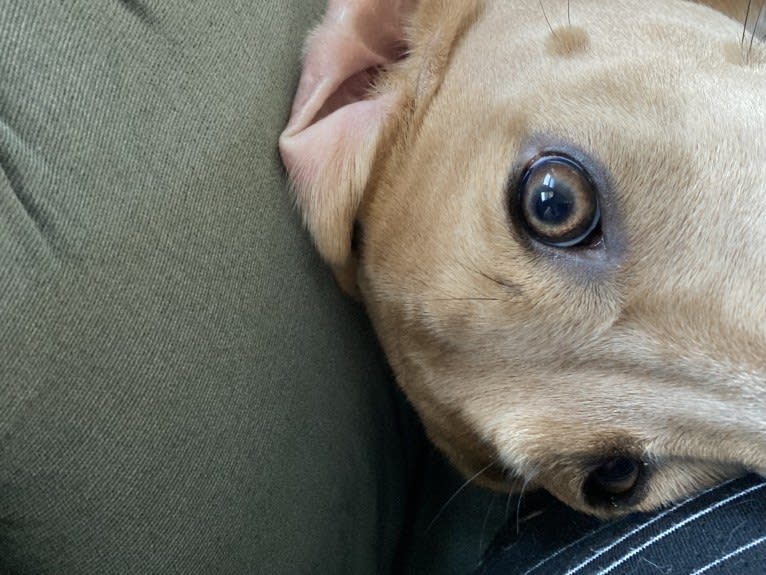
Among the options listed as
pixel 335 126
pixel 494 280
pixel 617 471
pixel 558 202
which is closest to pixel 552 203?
pixel 558 202

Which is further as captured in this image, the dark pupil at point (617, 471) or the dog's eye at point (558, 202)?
the dark pupil at point (617, 471)

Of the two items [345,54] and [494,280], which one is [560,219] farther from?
[345,54]

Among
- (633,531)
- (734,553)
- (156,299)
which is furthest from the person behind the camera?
(633,531)

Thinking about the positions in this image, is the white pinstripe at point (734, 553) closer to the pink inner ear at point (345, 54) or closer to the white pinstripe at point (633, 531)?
the white pinstripe at point (633, 531)

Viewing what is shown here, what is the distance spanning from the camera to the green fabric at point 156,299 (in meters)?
0.92

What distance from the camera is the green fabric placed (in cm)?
92

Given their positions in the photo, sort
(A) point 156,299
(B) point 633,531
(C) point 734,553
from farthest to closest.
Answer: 1. (B) point 633,531
2. (C) point 734,553
3. (A) point 156,299

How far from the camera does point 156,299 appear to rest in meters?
1.03

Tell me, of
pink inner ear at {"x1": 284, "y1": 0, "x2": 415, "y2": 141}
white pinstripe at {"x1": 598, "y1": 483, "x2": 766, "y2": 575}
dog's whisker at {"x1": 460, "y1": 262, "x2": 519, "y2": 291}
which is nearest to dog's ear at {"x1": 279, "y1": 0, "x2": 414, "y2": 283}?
pink inner ear at {"x1": 284, "y1": 0, "x2": 415, "y2": 141}

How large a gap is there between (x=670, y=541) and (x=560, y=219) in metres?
0.58

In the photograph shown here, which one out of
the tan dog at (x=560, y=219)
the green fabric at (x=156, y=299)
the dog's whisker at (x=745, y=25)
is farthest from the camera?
the dog's whisker at (x=745, y=25)

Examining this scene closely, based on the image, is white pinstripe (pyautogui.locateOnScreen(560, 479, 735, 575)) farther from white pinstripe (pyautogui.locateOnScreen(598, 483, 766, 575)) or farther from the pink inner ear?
the pink inner ear

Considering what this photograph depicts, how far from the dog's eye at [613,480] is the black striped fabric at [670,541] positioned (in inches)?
2.0

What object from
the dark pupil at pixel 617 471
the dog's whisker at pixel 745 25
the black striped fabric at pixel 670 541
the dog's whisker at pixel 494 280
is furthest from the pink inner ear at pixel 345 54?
the black striped fabric at pixel 670 541
